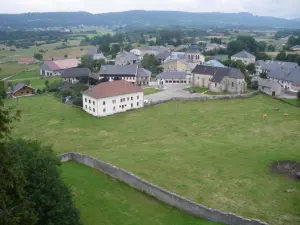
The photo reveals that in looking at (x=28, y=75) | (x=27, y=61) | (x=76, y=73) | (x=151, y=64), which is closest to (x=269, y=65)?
(x=151, y=64)

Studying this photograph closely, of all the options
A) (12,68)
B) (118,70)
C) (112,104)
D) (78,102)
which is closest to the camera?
(112,104)

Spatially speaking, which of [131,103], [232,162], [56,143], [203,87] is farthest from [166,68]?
[232,162]

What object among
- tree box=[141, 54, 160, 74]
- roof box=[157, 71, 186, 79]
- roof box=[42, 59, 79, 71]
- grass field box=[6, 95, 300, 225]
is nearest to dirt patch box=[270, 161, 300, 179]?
grass field box=[6, 95, 300, 225]

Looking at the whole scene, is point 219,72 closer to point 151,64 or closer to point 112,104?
point 112,104

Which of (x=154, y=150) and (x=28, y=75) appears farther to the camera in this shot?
(x=28, y=75)

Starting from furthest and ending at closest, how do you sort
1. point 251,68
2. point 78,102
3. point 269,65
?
point 269,65 < point 251,68 < point 78,102

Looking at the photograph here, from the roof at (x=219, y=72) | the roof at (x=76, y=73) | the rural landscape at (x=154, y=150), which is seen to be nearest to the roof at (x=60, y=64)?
the rural landscape at (x=154, y=150)

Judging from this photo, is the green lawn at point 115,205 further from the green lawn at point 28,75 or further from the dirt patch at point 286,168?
the green lawn at point 28,75
